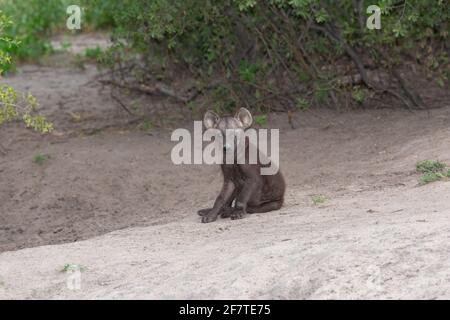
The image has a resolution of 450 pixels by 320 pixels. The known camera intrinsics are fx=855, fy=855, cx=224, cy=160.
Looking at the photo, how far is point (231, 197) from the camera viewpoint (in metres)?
8.13

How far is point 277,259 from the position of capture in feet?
18.9

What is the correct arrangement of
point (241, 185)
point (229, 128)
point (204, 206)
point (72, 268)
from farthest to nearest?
point (204, 206)
point (241, 185)
point (229, 128)
point (72, 268)

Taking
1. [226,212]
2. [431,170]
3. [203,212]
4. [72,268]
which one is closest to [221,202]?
[226,212]

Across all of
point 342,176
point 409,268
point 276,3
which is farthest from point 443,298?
point 276,3

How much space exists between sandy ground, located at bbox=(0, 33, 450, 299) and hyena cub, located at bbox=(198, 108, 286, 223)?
0.58 ft

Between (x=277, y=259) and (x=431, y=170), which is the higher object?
(x=431, y=170)

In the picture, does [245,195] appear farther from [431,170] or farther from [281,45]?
[281,45]

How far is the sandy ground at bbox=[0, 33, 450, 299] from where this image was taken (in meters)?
5.50

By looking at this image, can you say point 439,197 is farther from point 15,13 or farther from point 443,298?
point 15,13

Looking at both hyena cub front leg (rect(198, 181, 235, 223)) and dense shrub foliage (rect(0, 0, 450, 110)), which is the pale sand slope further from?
dense shrub foliage (rect(0, 0, 450, 110))

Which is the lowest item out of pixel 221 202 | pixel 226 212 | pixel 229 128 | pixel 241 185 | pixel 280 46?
pixel 226 212

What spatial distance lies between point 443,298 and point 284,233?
6.28 feet

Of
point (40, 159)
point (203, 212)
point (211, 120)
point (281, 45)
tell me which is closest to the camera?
point (211, 120)

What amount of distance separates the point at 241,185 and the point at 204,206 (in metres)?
0.91
